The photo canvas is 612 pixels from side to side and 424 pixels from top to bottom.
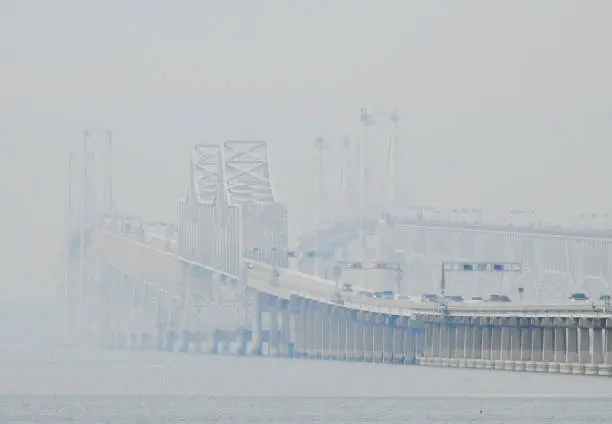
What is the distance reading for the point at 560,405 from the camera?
124 m

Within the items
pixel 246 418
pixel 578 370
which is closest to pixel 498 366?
pixel 578 370

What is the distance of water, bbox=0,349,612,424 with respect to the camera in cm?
12175

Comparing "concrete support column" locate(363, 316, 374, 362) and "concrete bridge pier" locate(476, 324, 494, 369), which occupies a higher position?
"concrete bridge pier" locate(476, 324, 494, 369)

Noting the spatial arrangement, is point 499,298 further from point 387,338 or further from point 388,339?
point 387,338

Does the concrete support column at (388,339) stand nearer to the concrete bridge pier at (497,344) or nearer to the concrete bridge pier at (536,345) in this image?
the concrete bridge pier at (497,344)

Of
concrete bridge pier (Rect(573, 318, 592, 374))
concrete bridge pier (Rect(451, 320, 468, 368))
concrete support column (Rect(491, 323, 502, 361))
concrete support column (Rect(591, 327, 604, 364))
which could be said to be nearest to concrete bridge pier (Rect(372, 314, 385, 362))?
concrete bridge pier (Rect(451, 320, 468, 368))

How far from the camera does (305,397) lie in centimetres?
13650

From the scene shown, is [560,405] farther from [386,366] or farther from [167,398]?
[386,366]

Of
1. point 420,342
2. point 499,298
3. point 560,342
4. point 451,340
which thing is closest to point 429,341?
point 420,342

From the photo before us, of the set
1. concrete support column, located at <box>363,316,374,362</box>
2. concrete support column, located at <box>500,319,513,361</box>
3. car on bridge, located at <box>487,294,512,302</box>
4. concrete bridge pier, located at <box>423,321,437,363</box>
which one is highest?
car on bridge, located at <box>487,294,512,302</box>

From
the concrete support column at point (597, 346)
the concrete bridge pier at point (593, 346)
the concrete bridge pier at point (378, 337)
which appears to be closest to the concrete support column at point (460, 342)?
the concrete bridge pier at point (378, 337)

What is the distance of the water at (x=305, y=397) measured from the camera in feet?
399

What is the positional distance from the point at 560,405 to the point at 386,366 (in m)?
60.6

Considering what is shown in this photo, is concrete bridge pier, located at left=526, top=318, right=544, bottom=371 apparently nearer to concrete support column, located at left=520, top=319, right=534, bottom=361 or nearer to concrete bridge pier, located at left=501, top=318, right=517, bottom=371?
concrete support column, located at left=520, top=319, right=534, bottom=361
